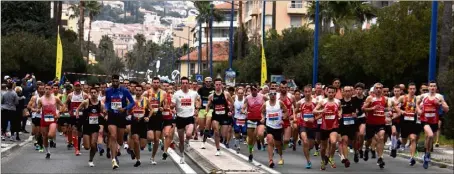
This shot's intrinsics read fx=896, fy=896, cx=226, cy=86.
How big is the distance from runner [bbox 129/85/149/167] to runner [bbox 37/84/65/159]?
2808 millimetres

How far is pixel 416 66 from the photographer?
40250 millimetres

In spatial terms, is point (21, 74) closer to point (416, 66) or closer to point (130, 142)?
point (416, 66)

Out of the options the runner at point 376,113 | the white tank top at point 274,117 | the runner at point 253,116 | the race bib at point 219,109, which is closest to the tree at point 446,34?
the runner at point 376,113

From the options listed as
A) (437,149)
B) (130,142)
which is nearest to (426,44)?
(437,149)

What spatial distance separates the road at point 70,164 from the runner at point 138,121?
408mm

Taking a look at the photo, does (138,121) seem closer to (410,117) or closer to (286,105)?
(286,105)

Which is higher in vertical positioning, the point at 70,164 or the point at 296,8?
the point at 296,8

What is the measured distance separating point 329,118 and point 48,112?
6.88 meters

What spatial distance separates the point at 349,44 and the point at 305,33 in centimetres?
1993

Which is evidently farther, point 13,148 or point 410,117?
point 13,148

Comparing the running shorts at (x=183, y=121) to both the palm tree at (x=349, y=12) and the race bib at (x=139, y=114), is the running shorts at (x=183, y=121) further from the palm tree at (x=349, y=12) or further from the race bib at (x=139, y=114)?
the palm tree at (x=349, y=12)

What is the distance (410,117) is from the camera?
814 inches

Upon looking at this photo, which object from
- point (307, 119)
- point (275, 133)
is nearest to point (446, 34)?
point (307, 119)

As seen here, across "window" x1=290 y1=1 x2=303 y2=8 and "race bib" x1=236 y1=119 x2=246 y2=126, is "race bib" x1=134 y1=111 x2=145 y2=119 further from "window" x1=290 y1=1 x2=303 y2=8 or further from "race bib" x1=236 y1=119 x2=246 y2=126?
"window" x1=290 y1=1 x2=303 y2=8
